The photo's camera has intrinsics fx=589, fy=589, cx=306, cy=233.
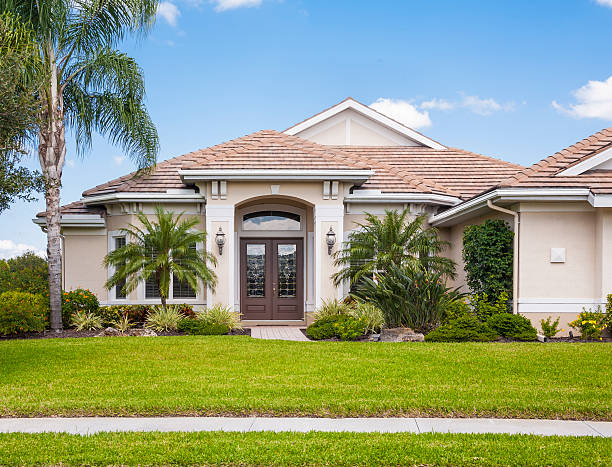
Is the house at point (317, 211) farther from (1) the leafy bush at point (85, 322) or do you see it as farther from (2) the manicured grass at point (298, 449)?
(2) the manicured grass at point (298, 449)

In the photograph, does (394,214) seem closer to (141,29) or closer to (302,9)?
(302,9)

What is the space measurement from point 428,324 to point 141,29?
10580 mm

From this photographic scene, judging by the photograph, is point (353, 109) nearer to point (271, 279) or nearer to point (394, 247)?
point (271, 279)

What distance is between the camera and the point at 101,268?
1689 centimetres

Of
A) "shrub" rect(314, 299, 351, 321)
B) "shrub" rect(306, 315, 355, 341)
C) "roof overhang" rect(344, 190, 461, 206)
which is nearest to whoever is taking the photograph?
"shrub" rect(306, 315, 355, 341)

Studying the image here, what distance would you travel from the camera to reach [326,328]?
1306 cm

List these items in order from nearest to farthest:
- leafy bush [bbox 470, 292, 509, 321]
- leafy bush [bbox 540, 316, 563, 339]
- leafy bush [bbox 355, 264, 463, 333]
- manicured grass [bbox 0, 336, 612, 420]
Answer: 1. manicured grass [bbox 0, 336, 612, 420]
2. leafy bush [bbox 540, 316, 563, 339]
3. leafy bush [bbox 470, 292, 509, 321]
4. leafy bush [bbox 355, 264, 463, 333]

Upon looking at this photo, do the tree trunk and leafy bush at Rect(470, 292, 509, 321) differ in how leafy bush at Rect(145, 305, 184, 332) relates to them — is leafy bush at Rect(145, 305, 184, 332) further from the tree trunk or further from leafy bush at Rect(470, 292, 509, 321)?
leafy bush at Rect(470, 292, 509, 321)

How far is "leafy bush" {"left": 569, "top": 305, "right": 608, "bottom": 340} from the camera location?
12305mm

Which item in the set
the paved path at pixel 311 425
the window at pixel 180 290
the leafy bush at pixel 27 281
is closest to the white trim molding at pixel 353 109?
the window at pixel 180 290

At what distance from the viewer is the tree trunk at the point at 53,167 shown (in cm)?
1438

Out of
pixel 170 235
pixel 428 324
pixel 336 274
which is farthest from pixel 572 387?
pixel 170 235

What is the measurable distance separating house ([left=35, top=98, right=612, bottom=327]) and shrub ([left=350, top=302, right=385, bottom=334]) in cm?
217

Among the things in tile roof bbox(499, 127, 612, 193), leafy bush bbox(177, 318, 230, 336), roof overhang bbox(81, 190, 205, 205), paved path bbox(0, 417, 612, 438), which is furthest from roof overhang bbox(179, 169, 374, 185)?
paved path bbox(0, 417, 612, 438)
